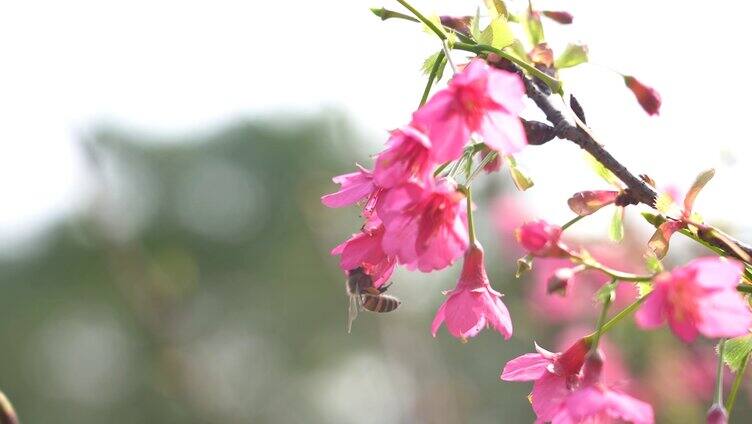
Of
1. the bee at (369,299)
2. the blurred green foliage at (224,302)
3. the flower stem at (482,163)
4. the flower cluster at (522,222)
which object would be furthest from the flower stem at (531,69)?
the blurred green foliage at (224,302)

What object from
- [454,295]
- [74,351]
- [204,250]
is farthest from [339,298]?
[454,295]

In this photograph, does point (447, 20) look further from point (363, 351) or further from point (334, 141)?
point (334, 141)

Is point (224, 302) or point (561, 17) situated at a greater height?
point (561, 17)

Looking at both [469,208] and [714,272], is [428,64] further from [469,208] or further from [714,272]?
[714,272]

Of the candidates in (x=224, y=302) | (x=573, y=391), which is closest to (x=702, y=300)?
(x=573, y=391)

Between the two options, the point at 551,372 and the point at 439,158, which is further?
the point at 551,372

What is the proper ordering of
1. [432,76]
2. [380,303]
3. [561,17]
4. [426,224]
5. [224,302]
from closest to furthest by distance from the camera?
[426,224], [432,76], [561,17], [380,303], [224,302]
